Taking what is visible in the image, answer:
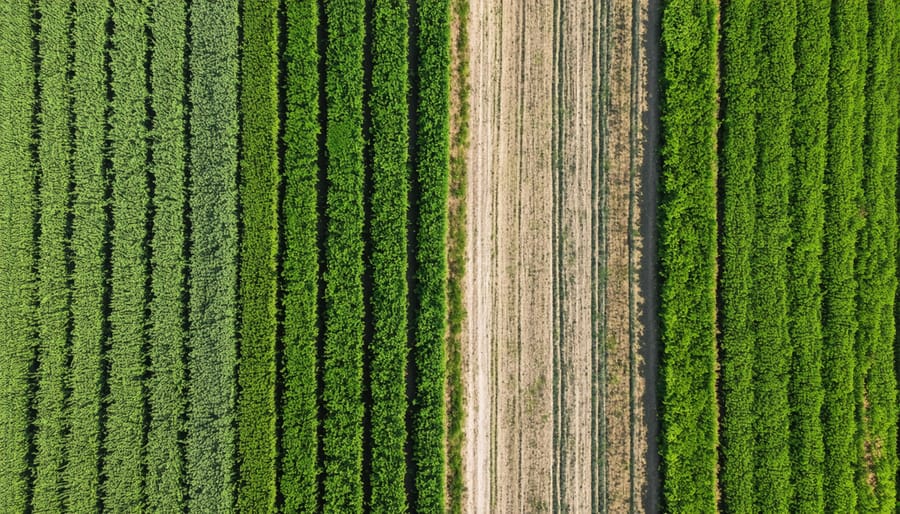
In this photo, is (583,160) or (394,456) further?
(583,160)

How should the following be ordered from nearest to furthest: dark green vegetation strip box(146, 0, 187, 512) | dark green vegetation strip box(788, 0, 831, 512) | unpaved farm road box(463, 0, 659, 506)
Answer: dark green vegetation strip box(788, 0, 831, 512) < dark green vegetation strip box(146, 0, 187, 512) < unpaved farm road box(463, 0, 659, 506)

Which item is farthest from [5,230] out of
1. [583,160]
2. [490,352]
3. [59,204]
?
[583,160]

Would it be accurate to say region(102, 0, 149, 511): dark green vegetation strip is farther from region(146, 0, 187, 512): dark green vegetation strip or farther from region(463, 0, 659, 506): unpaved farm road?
region(463, 0, 659, 506): unpaved farm road

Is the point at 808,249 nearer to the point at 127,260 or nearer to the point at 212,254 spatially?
the point at 212,254

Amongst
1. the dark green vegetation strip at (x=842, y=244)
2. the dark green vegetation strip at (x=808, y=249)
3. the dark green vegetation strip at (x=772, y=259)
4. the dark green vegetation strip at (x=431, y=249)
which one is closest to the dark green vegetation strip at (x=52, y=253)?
the dark green vegetation strip at (x=431, y=249)

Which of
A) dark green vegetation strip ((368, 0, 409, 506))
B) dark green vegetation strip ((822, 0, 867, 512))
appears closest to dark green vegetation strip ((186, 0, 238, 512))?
dark green vegetation strip ((368, 0, 409, 506))

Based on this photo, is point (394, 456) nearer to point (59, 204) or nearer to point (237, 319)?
point (237, 319)
